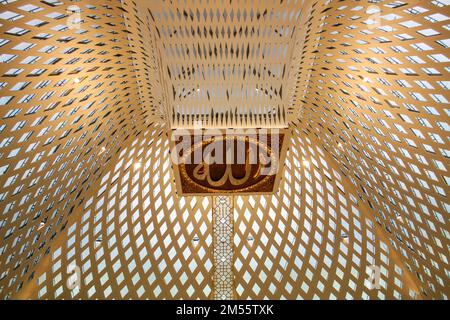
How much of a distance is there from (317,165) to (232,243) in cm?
1101

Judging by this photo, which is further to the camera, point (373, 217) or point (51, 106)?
point (373, 217)

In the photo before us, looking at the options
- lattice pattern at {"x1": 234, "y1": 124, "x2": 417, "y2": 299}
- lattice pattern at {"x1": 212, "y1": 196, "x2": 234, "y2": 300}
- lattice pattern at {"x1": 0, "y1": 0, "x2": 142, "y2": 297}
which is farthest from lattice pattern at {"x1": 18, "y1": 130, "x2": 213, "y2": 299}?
lattice pattern at {"x1": 234, "y1": 124, "x2": 417, "y2": 299}

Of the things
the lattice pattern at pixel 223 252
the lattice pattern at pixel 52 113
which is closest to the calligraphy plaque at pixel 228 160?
the lattice pattern at pixel 52 113

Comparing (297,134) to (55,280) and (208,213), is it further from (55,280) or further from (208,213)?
(55,280)

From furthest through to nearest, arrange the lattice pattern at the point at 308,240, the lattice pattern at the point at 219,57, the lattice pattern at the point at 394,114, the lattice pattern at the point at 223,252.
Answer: the lattice pattern at the point at 223,252, the lattice pattern at the point at 308,240, the lattice pattern at the point at 219,57, the lattice pattern at the point at 394,114

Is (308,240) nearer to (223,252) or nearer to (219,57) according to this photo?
(223,252)

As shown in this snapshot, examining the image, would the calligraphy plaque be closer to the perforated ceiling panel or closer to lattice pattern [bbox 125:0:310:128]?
lattice pattern [bbox 125:0:310:128]

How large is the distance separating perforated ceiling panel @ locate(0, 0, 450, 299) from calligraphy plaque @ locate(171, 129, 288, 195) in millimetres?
1418

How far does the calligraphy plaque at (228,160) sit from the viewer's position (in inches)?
888

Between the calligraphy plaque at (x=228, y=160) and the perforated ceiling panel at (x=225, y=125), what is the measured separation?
1418mm

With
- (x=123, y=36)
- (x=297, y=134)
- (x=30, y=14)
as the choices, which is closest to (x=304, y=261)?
(x=297, y=134)

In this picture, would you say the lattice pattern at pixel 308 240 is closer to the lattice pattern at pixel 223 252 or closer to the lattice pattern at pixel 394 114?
the lattice pattern at pixel 223 252
